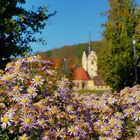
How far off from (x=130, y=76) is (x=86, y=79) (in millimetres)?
92706

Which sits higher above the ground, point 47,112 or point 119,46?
point 119,46

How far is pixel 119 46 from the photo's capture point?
3559 cm

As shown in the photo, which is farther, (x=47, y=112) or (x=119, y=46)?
(x=119, y=46)

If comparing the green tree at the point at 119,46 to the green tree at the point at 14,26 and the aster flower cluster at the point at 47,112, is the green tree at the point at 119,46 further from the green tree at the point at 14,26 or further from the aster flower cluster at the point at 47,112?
the aster flower cluster at the point at 47,112

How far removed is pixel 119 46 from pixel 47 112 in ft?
98.4

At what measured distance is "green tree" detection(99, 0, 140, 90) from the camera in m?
35.0

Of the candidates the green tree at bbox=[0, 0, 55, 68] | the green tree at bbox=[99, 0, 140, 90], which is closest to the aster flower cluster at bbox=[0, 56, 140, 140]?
the green tree at bbox=[0, 0, 55, 68]

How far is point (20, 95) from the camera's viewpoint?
229 inches

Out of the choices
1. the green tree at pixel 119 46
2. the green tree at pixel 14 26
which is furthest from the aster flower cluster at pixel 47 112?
the green tree at pixel 119 46

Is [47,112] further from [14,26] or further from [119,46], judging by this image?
[119,46]

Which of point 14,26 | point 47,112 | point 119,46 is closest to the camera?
point 47,112

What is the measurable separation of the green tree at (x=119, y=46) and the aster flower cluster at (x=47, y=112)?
1068 inches

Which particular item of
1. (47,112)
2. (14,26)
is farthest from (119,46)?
(47,112)

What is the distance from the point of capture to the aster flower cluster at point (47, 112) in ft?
18.7
